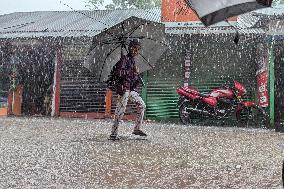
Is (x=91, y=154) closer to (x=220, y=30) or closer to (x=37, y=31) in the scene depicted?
(x=220, y=30)

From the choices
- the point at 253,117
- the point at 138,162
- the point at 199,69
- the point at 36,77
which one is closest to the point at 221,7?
the point at 138,162

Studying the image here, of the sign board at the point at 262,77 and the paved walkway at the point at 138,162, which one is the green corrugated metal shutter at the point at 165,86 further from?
the paved walkway at the point at 138,162

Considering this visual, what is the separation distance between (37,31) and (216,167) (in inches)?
424

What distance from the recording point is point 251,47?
42.1 feet

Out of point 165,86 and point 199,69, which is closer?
point 199,69

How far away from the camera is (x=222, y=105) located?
12.1 meters

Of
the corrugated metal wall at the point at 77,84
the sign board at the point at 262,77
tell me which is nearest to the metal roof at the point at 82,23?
the sign board at the point at 262,77

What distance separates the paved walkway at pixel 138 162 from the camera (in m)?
4.45

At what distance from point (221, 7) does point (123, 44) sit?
5612 millimetres

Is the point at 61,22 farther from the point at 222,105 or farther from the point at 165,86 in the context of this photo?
the point at 222,105

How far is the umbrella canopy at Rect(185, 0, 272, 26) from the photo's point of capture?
2.63m

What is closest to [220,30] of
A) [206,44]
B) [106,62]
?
[206,44]

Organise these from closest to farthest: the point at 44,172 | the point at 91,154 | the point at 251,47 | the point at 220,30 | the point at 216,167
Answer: the point at 44,172
the point at 216,167
the point at 91,154
the point at 220,30
the point at 251,47

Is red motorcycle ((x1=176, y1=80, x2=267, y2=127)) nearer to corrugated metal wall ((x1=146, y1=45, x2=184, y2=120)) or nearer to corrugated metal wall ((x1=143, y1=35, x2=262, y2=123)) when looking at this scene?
corrugated metal wall ((x1=143, y1=35, x2=262, y2=123))
